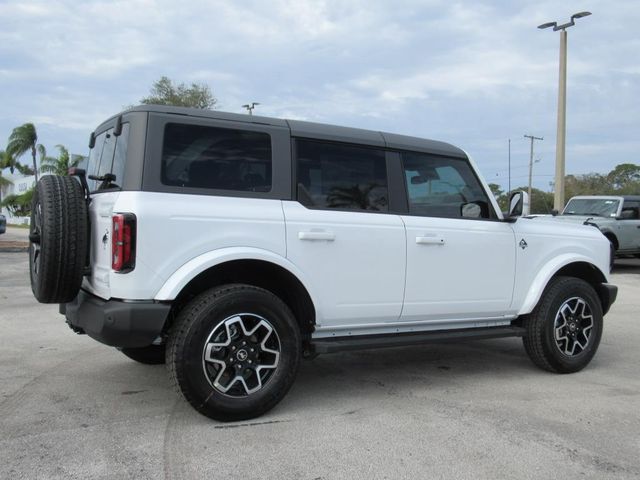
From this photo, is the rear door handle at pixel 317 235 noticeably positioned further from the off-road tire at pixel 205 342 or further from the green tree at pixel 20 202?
the green tree at pixel 20 202

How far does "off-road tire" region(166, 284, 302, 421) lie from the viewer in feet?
12.2

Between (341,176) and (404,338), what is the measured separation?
4.22 ft

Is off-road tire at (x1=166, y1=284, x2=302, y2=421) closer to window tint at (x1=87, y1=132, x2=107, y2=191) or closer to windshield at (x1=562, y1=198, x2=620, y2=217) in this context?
window tint at (x1=87, y1=132, x2=107, y2=191)

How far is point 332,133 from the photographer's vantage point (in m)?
4.51

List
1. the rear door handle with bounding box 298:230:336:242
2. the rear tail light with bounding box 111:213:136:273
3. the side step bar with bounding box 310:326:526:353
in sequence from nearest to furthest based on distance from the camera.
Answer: the rear tail light with bounding box 111:213:136:273, the rear door handle with bounding box 298:230:336:242, the side step bar with bounding box 310:326:526:353

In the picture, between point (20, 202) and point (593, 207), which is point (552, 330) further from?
point (20, 202)

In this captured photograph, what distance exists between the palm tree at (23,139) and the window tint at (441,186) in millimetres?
42531

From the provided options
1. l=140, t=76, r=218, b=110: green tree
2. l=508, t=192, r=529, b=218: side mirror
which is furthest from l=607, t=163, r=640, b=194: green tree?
l=508, t=192, r=529, b=218: side mirror

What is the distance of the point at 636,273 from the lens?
15.0m

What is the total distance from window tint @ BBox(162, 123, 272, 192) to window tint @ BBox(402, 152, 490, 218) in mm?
1250

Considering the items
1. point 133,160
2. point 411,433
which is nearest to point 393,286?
point 411,433

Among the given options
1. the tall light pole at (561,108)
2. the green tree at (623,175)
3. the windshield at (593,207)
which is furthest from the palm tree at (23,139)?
the green tree at (623,175)

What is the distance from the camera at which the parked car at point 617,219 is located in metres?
14.8

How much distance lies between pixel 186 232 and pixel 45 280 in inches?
36.8
